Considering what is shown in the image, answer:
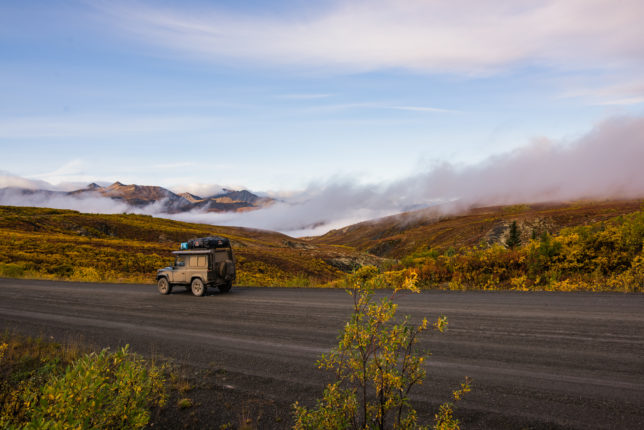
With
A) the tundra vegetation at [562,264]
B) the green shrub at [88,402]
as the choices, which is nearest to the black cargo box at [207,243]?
the tundra vegetation at [562,264]

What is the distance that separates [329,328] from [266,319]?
7.69 feet

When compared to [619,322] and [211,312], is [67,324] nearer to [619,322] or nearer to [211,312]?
[211,312]

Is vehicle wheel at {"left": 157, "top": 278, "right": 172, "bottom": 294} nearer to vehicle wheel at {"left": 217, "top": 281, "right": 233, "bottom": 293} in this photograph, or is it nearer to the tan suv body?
the tan suv body

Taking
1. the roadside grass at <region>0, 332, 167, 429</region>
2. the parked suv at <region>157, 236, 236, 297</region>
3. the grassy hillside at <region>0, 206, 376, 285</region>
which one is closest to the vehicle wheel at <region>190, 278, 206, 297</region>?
the parked suv at <region>157, 236, 236, 297</region>

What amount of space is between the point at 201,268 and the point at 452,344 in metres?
12.0

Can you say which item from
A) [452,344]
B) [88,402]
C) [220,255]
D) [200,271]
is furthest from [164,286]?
[88,402]

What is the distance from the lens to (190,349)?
8.27m

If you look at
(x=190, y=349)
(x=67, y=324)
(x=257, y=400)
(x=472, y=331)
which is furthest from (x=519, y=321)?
(x=67, y=324)

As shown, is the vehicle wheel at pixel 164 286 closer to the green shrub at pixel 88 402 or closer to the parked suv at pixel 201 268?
the parked suv at pixel 201 268

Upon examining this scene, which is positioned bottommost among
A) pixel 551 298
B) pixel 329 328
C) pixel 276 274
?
pixel 276 274

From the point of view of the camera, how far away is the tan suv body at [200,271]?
54.1 feet

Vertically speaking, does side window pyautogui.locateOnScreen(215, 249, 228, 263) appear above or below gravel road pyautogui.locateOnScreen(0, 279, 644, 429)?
above

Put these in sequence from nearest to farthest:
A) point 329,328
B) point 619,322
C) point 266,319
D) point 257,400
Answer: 1. point 257,400
2. point 619,322
3. point 329,328
4. point 266,319

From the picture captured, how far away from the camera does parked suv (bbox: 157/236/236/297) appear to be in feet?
54.1
